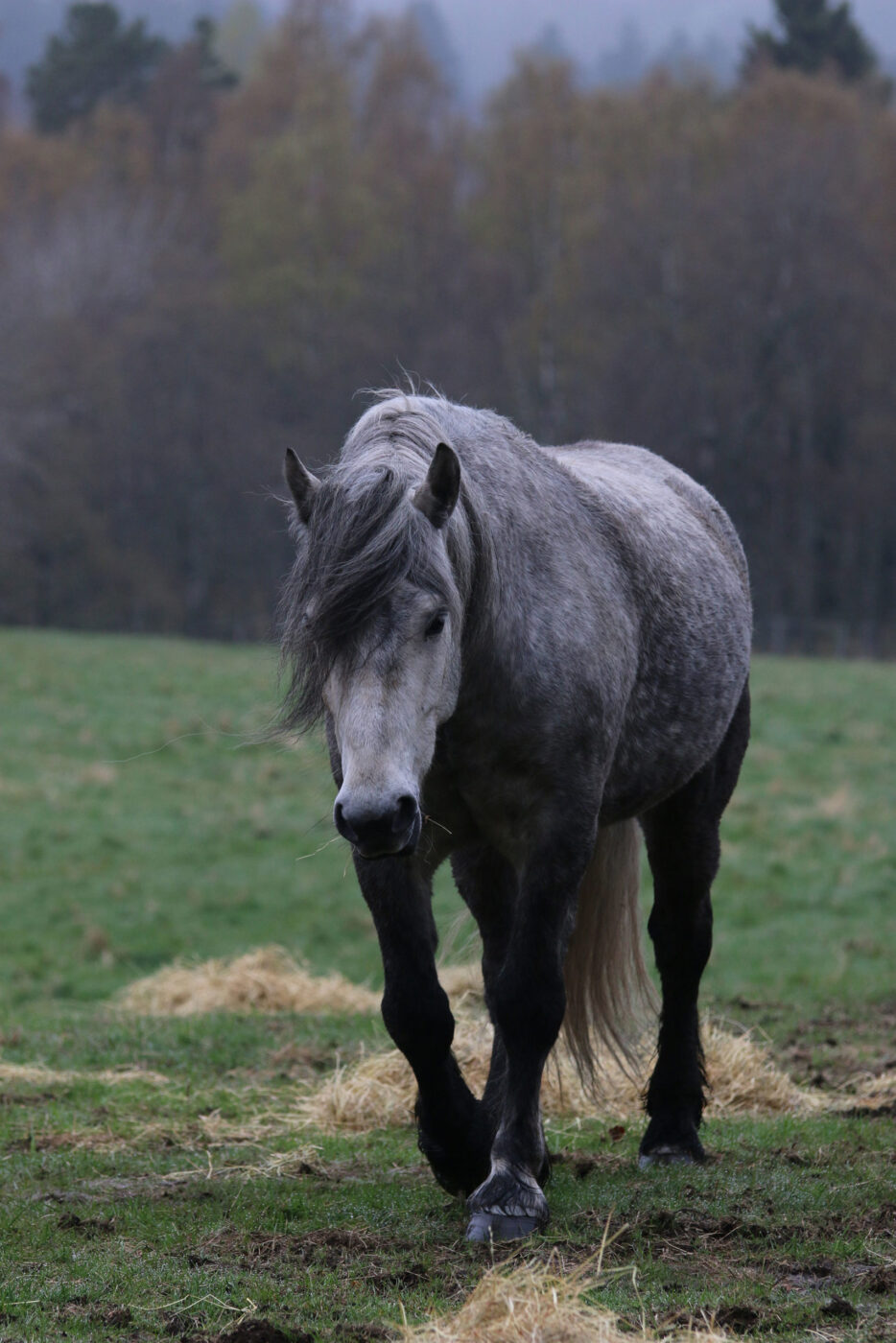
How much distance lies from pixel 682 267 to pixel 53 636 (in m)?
18.0

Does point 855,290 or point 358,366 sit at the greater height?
point 855,290

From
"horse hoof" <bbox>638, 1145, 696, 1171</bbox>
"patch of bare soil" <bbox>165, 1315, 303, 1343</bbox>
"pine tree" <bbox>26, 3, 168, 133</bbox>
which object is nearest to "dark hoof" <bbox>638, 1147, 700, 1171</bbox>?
"horse hoof" <bbox>638, 1145, 696, 1171</bbox>

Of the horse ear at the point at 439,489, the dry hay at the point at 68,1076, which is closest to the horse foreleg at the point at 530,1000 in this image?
the horse ear at the point at 439,489

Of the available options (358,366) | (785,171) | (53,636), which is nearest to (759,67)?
(785,171)

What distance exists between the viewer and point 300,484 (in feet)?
15.0

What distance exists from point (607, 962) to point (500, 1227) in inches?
63.9

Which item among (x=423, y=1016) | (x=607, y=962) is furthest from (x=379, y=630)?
(x=607, y=962)

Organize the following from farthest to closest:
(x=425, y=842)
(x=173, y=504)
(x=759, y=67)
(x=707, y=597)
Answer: (x=759, y=67)
(x=173, y=504)
(x=707, y=597)
(x=425, y=842)

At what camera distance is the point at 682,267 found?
1559 inches

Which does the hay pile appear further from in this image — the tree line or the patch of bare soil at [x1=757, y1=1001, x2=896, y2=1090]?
the tree line

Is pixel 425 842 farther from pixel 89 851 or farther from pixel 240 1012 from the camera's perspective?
pixel 89 851

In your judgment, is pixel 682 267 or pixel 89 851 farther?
pixel 682 267

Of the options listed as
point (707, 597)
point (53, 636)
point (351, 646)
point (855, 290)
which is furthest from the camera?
point (855, 290)

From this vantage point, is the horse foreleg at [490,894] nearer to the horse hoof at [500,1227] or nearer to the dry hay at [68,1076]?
the horse hoof at [500,1227]
